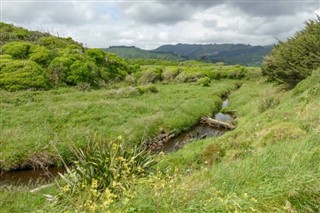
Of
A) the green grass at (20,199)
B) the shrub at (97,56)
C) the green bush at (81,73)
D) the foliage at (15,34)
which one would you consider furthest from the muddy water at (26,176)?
the foliage at (15,34)

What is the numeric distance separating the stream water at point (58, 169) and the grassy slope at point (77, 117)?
2.01ft

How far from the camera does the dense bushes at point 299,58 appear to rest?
2535 cm

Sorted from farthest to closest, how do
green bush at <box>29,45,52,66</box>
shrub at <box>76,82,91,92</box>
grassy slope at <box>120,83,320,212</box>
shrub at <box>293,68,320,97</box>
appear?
green bush at <box>29,45,52,66</box>
shrub at <box>76,82,91,92</box>
shrub at <box>293,68,320,97</box>
grassy slope at <box>120,83,320,212</box>

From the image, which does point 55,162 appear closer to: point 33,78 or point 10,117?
point 10,117

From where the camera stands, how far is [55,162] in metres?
17.6

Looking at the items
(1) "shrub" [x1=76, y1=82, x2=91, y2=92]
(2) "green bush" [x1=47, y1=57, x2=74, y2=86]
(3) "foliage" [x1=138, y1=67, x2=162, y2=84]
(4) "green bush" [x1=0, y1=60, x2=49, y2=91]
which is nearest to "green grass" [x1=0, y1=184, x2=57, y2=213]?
(4) "green bush" [x1=0, y1=60, x2=49, y2=91]

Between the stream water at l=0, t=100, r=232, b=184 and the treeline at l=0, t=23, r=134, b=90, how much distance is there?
43.4 feet

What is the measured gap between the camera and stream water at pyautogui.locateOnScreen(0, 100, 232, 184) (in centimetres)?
1564

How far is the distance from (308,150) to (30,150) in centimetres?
1478

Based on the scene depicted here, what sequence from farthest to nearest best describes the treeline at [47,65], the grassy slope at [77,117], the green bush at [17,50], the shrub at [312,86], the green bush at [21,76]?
the green bush at [17,50]
the treeline at [47,65]
the green bush at [21,76]
the grassy slope at [77,117]
the shrub at [312,86]

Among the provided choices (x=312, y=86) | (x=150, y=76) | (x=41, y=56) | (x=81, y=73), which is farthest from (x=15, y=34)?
(x=312, y=86)

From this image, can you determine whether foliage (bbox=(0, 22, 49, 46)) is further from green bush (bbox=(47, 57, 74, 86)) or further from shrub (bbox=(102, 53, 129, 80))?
shrub (bbox=(102, 53, 129, 80))

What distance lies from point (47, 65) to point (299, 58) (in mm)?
23796

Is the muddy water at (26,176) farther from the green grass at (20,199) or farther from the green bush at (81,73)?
the green bush at (81,73)
